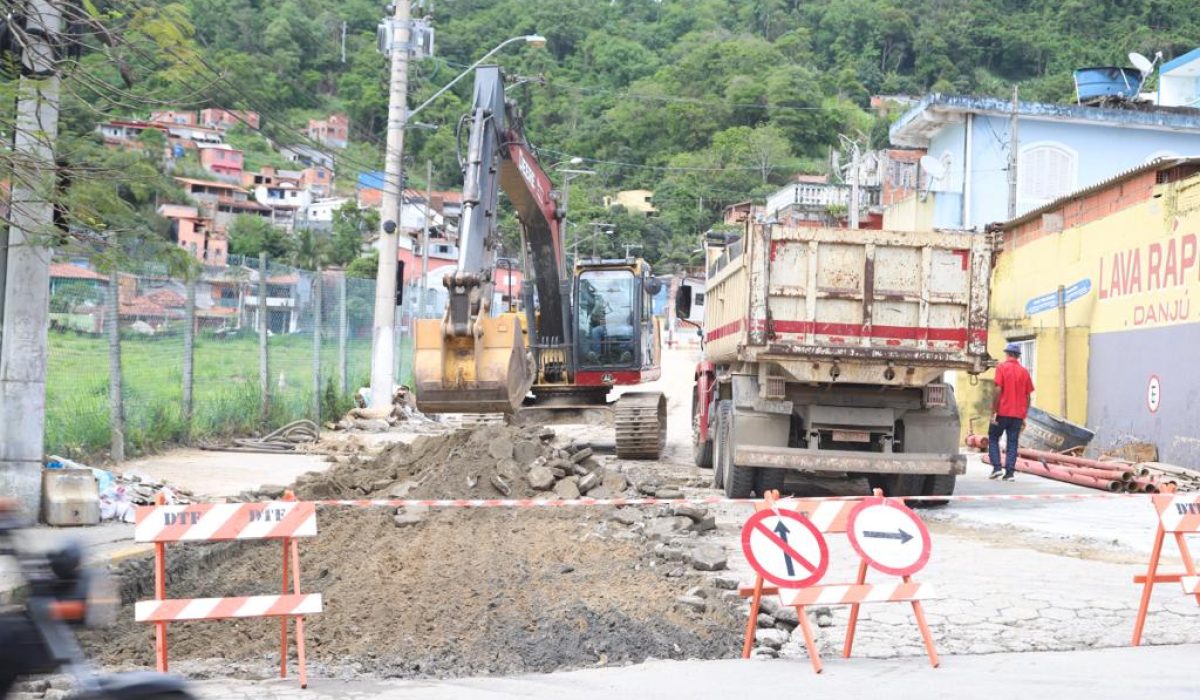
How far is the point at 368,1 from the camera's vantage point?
4547 centimetres

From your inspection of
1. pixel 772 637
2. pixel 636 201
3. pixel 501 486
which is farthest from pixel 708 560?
pixel 636 201

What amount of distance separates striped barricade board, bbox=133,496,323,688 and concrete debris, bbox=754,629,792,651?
2.76m

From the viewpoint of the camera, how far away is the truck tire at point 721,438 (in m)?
15.9

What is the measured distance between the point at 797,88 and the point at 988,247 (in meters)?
84.4

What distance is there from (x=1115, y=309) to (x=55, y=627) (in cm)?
2130

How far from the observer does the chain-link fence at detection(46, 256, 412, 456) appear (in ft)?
50.2

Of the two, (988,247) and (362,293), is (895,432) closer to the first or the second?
(988,247)

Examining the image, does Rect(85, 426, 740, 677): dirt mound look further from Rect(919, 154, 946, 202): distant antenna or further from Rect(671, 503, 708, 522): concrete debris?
Rect(919, 154, 946, 202): distant antenna

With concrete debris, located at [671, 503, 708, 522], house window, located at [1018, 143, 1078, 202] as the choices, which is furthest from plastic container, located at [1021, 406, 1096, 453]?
house window, located at [1018, 143, 1078, 202]

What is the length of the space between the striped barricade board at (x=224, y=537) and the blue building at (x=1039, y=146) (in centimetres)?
3507

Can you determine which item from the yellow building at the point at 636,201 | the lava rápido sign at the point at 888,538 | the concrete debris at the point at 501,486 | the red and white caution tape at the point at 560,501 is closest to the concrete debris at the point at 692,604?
the red and white caution tape at the point at 560,501

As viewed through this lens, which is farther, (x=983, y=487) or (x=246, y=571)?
(x=983, y=487)

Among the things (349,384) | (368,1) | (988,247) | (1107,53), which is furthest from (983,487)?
(1107,53)

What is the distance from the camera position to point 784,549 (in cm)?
770
